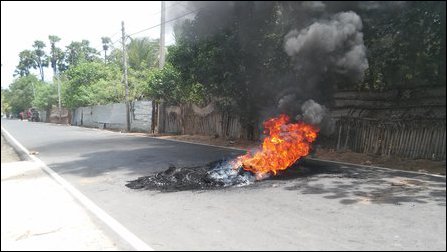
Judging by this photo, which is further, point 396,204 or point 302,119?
point 302,119

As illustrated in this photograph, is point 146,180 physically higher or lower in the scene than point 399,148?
lower

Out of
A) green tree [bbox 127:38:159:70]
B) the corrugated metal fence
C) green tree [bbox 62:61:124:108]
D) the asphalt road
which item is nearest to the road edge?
the asphalt road

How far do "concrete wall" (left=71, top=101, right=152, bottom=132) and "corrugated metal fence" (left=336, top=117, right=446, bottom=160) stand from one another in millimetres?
17775

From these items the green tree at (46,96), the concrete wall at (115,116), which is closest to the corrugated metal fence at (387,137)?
the concrete wall at (115,116)

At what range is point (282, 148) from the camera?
27.2ft

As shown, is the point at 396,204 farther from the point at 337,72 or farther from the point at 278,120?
the point at 278,120

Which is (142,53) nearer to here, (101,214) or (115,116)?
(115,116)

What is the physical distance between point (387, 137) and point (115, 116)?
2749cm

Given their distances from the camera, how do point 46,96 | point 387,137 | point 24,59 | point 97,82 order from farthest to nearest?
point 46,96 < point 97,82 < point 387,137 < point 24,59

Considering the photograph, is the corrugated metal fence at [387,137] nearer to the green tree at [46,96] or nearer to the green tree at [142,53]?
the green tree at [142,53]

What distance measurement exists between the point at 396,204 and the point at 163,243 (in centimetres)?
347

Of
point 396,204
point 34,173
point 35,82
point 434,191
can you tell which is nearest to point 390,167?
point 434,191

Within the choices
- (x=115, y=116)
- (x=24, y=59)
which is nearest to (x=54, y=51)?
(x=24, y=59)

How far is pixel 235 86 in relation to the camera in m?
15.1
